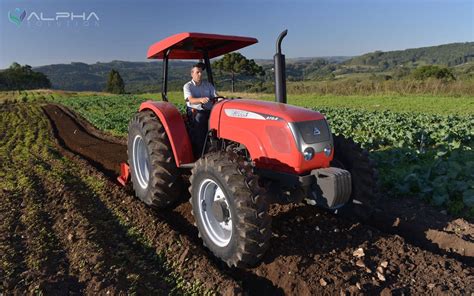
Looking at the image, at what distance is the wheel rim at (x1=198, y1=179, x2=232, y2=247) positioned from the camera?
3.48 meters

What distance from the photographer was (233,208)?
3078 millimetres

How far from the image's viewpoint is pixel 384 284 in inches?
115

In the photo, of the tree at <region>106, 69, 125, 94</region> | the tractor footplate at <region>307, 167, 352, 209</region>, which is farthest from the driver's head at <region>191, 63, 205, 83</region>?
the tree at <region>106, 69, 125, 94</region>

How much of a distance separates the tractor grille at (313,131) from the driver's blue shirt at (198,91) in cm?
151

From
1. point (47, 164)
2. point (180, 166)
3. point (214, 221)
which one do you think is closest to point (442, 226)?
point (214, 221)

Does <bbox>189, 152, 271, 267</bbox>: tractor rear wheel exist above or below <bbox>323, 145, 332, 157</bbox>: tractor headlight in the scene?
below

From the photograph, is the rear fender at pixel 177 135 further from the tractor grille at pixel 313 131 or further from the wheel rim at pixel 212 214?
the tractor grille at pixel 313 131

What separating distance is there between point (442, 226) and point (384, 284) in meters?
1.54

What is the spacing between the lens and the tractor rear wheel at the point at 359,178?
3.69 metres

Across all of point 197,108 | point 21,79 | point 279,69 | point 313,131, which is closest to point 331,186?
point 313,131

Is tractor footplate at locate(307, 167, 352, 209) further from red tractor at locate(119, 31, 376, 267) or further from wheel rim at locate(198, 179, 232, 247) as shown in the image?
wheel rim at locate(198, 179, 232, 247)

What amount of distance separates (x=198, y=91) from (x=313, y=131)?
181cm

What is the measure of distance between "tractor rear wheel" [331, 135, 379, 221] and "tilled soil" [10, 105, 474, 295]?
250mm

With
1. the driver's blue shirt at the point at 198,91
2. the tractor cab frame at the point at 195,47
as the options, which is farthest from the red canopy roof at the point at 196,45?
the driver's blue shirt at the point at 198,91
